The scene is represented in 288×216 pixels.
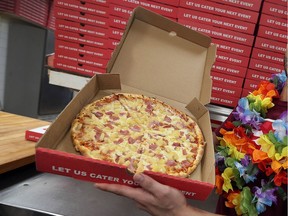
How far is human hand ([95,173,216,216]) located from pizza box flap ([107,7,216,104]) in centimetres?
45

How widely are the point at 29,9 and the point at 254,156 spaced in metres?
2.54

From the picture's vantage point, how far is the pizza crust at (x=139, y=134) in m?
0.90

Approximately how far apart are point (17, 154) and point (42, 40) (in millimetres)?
2593

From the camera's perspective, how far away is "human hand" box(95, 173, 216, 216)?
676mm

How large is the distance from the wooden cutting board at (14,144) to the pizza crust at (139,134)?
0.27m

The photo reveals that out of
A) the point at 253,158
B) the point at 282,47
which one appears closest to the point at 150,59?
the point at 253,158

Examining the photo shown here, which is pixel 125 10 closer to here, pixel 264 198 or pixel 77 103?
pixel 77 103

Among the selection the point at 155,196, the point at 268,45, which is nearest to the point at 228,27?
the point at 268,45

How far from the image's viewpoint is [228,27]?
1.48m

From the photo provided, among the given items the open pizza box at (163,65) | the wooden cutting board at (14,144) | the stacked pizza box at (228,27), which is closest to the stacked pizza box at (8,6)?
the wooden cutting board at (14,144)

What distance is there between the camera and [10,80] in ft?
10.2

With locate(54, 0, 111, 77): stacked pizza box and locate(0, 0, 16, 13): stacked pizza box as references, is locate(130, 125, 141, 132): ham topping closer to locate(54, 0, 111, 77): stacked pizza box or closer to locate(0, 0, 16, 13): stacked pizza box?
Result: locate(54, 0, 111, 77): stacked pizza box

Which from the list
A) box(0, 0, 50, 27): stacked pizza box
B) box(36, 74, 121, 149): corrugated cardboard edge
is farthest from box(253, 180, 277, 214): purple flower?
box(0, 0, 50, 27): stacked pizza box

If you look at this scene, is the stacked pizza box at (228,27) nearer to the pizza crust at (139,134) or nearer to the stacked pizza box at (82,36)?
the stacked pizza box at (82,36)
